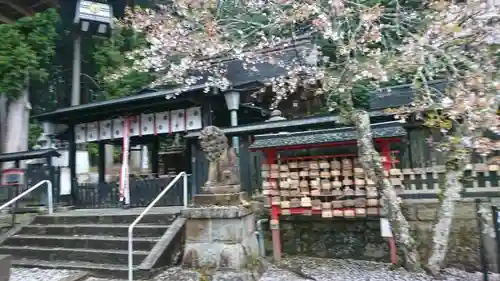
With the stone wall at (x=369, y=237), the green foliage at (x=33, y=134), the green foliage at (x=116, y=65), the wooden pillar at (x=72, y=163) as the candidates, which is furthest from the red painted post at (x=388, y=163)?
the green foliage at (x=33, y=134)

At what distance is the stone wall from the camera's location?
5980 millimetres

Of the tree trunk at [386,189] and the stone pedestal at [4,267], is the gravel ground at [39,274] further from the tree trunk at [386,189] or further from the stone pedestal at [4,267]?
the tree trunk at [386,189]

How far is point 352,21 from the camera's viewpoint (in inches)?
285

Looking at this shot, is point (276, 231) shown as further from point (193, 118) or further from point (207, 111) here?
point (193, 118)

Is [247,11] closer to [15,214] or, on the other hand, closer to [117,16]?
[117,16]

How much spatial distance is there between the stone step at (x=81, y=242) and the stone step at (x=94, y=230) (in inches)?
7.0

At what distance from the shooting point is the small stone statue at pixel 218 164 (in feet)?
20.4

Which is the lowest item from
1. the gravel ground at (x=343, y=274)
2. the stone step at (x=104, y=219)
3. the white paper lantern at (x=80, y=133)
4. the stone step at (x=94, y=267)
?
the gravel ground at (x=343, y=274)

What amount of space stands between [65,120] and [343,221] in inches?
372

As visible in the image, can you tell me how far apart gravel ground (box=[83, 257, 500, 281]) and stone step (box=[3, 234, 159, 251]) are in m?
0.82

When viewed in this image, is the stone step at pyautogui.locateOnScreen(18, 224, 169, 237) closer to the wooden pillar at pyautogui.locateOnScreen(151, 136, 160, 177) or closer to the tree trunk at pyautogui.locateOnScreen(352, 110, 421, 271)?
the tree trunk at pyautogui.locateOnScreen(352, 110, 421, 271)

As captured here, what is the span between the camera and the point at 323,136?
6.40 m

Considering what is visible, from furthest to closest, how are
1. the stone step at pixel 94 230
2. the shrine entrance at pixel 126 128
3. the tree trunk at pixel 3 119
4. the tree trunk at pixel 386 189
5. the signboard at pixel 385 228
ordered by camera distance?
the tree trunk at pixel 3 119 → the shrine entrance at pixel 126 128 → the stone step at pixel 94 230 → the signboard at pixel 385 228 → the tree trunk at pixel 386 189

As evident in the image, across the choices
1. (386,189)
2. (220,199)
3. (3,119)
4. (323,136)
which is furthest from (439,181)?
(3,119)
